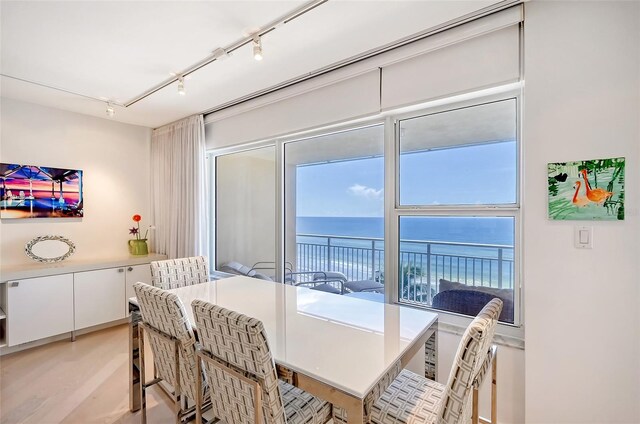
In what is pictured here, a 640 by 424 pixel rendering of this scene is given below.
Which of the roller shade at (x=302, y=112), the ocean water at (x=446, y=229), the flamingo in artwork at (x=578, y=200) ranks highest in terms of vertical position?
the roller shade at (x=302, y=112)

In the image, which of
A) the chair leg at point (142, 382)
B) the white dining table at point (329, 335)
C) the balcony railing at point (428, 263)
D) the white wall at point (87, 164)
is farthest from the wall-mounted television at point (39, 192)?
the balcony railing at point (428, 263)

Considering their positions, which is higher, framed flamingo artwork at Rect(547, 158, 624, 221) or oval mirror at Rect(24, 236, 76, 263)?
framed flamingo artwork at Rect(547, 158, 624, 221)

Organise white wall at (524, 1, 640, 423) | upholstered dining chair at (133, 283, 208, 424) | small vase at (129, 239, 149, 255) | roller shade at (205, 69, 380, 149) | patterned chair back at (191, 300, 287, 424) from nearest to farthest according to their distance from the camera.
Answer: patterned chair back at (191, 300, 287, 424), white wall at (524, 1, 640, 423), upholstered dining chair at (133, 283, 208, 424), roller shade at (205, 69, 380, 149), small vase at (129, 239, 149, 255)

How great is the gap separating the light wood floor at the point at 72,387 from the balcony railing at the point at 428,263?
72.4 inches

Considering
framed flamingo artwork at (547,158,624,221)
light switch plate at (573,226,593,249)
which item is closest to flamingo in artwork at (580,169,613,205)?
framed flamingo artwork at (547,158,624,221)

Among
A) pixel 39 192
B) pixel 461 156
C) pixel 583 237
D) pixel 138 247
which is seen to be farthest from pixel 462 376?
pixel 39 192

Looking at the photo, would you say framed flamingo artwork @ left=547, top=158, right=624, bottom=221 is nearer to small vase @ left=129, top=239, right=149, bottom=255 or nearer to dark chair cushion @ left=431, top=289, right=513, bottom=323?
dark chair cushion @ left=431, top=289, right=513, bottom=323

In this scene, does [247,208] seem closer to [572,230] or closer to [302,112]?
[302,112]

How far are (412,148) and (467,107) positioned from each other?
450 mm

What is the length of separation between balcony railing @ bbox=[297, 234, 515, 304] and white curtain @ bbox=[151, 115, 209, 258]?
1740 mm

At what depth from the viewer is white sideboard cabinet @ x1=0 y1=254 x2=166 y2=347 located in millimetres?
2783

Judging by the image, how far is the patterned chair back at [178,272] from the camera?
8.19ft

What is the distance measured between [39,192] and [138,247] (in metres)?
1.16

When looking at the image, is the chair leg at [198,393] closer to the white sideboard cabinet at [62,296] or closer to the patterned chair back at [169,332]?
the patterned chair back at [169,332]
